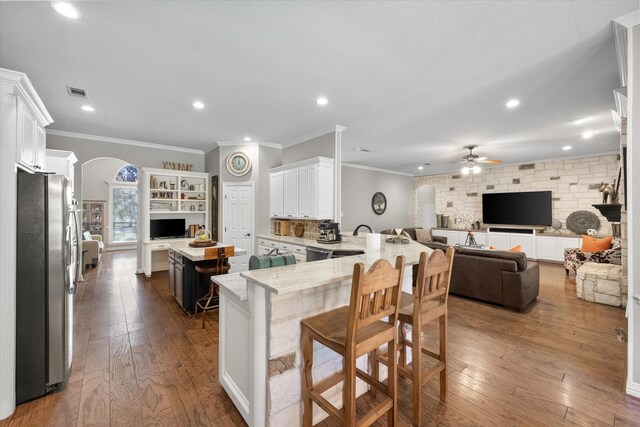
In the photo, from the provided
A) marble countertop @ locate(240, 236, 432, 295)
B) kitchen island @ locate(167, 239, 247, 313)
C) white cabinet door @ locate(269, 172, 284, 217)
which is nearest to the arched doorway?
white cabinet door @ locate(269, 172, 284, 217)

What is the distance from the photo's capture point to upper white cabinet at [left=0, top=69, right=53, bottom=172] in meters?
1.88

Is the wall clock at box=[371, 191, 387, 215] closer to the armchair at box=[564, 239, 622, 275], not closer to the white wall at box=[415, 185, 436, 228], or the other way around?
the white wall at box=[415, 185, 436, 228]

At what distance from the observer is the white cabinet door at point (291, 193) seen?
4961 millimetres

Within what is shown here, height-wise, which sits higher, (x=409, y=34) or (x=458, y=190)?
(x=409, y=34)

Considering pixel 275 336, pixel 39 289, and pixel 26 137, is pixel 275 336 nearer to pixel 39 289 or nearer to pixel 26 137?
pixel 39 289

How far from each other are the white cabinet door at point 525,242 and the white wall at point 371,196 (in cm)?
329

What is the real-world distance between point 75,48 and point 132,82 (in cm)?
62

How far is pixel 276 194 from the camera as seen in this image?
5.50 meters

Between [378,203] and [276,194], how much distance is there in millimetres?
4470

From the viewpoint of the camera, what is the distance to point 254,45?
2.29 meters

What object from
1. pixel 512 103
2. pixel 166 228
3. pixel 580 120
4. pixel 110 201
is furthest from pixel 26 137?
pixel 110 201

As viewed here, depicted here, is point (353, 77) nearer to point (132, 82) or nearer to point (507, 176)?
point (132, 82)

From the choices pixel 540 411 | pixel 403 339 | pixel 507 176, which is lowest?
pixel 540 411

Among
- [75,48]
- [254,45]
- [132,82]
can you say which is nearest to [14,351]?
[75,48]
